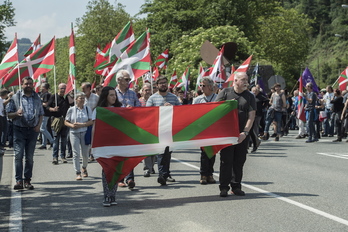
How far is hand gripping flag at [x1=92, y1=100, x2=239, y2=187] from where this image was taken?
8672 mm

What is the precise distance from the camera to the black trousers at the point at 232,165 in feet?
29.5

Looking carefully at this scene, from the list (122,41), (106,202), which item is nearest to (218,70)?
(122,41)

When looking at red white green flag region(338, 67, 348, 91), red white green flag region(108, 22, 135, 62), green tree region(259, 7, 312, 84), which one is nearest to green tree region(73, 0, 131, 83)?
green tree region(259, 7, 312, 84)

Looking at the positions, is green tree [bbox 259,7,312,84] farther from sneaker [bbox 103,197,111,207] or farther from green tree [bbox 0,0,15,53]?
sneaker [bbox 103,197,111,207]

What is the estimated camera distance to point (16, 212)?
8117 millimetres

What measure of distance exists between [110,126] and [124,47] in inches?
260

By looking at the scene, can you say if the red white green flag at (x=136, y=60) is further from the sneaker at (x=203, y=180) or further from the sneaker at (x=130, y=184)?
the sneaker at (x=130, y=184)

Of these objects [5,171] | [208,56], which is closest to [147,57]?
[5,171]

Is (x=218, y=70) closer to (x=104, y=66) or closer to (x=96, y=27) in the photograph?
(x=104, y=66)

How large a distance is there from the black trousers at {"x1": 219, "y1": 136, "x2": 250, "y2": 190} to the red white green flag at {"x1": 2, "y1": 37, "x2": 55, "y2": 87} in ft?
16.2

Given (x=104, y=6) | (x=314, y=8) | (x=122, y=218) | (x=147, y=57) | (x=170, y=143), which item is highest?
(x=314, y=8)

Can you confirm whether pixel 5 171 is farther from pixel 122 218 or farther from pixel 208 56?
pixel 208 56

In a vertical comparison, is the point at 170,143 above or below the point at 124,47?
below

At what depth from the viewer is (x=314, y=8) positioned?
128125mm
